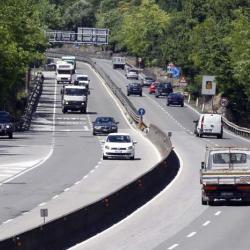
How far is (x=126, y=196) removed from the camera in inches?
1427

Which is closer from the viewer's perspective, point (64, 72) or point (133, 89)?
point (133, 89)

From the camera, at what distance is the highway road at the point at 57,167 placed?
3847 cm

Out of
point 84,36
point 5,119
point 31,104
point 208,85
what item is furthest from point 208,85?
point 84,36

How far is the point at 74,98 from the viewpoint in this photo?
361 ft

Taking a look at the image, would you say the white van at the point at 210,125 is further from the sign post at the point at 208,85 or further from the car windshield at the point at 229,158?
the car windshield at the point at 229,158

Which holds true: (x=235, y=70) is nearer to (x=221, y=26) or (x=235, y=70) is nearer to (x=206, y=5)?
(x=221, y=26)

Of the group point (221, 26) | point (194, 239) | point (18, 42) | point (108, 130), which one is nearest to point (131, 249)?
point (194, 239)

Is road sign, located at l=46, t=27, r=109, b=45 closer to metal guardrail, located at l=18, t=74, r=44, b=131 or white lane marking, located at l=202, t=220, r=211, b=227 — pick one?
metal guardrail, located at l=18, t=74, r=44, b=131

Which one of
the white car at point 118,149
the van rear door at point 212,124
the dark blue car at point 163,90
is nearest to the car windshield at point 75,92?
the van rear door at point 212,124

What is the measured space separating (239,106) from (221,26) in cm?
1828

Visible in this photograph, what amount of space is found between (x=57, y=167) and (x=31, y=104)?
57874mm

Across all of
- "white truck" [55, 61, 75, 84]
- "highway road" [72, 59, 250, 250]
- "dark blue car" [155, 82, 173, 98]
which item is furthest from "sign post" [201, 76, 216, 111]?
"highway road" [72, 59, 250, 250]

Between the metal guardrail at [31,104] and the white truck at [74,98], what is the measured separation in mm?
3168

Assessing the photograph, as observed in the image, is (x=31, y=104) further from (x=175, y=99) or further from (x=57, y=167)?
(x=57, y=167)
